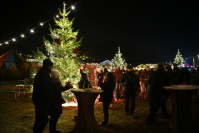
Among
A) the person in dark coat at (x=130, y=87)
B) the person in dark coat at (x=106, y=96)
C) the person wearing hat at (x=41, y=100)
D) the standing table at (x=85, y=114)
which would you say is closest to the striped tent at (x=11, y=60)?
the person in dark coat at (x=130, y=87)

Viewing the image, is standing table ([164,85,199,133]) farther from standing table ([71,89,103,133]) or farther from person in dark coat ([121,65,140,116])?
standing table ([71,89,103,133])

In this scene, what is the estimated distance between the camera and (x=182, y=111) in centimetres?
519

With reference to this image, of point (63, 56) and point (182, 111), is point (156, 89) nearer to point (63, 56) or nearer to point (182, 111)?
point (182, 111)


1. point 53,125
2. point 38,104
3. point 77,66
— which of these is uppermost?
point 77,66

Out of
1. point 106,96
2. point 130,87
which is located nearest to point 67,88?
point 106,96

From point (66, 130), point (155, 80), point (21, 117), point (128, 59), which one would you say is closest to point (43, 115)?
point (66, 130)

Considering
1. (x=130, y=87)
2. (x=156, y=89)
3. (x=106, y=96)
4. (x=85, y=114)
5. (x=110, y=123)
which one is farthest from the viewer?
(x=130, y=87)

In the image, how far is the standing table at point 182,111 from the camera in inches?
199

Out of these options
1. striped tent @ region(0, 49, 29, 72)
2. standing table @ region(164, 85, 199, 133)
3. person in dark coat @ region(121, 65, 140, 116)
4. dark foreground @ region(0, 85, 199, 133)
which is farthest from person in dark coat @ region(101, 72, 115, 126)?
striped tent @ region(0, 49, 29, 72)

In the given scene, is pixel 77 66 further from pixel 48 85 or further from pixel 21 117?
pixel 48 85

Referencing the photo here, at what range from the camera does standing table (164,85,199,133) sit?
16.6 ft

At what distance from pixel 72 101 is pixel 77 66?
2.19 metres

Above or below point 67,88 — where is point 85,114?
below

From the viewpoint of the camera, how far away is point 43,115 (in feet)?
13.2
